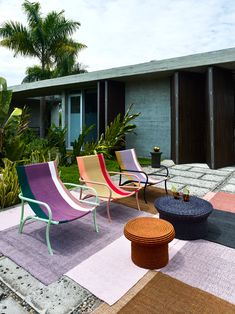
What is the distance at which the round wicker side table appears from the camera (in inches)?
98.7

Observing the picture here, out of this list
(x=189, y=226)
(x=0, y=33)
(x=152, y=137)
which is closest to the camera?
(x=189, y=226)

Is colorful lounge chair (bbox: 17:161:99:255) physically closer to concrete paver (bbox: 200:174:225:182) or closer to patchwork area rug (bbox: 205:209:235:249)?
patchwork area rug (bbox: 205:209:235:249)

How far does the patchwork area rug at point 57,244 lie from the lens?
265 centimetres

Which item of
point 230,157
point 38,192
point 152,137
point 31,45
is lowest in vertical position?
point 38,192

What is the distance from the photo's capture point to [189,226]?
3209 mm

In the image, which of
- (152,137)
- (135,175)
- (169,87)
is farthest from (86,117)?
(135,175)

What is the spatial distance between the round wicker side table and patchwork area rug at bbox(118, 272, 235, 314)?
273mm

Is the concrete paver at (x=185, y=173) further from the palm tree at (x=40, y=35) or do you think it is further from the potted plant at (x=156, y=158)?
the palm tree at (x=40, y=35)

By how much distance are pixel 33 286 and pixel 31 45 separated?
17252 mm

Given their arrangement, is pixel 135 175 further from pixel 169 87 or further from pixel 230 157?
pixel 169 87

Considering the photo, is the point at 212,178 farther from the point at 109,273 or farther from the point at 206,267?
the point at 109,273

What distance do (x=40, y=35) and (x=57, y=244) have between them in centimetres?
1654

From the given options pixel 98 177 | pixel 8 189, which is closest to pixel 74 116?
pixel 8 189

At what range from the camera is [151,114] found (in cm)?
1080
